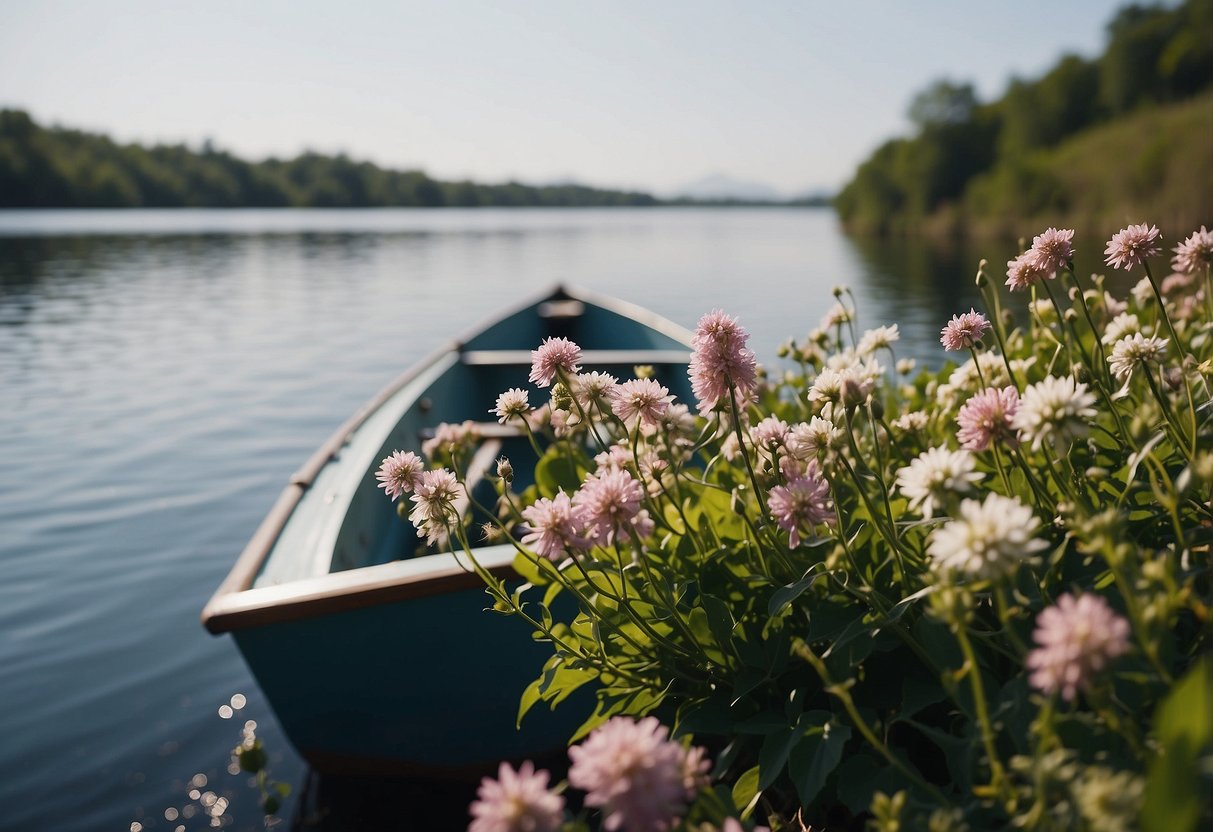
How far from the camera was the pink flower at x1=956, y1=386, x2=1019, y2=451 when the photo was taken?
149 cm

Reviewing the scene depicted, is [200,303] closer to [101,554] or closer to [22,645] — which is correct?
[101,554]

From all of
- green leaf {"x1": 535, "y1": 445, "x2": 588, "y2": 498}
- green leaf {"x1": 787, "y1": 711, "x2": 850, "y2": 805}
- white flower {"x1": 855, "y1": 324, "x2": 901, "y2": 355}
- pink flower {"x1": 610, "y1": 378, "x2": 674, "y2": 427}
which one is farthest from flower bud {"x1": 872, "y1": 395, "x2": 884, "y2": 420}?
green leaf {"x1": 535, "y1": 445, "x2": 588, "y2": 498}

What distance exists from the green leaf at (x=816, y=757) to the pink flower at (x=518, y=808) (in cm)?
75

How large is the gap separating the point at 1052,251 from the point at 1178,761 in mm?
1420

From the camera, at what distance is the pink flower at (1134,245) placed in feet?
6.38

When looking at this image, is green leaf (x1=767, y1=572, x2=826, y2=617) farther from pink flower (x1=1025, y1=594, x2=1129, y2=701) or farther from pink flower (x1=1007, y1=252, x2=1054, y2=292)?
pink flower (x1=1007, y1=252, x2=1054, y2=292)

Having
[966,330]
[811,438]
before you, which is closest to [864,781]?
[811,438]

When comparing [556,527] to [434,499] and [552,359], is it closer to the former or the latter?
[434,499]

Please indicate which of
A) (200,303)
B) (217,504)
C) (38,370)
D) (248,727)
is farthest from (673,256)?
(248,727)

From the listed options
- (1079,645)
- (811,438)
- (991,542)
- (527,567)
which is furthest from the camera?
(527,567)

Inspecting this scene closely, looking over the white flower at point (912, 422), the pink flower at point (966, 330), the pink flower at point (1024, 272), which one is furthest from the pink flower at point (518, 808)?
the white flower at point (912, 422)

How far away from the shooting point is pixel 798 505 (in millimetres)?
1779

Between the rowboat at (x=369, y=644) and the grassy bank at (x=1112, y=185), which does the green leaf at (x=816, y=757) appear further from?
the grassy bank at (x=1112, y=185)

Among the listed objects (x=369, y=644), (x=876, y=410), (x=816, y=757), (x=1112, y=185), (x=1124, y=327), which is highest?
(x=1112, y=185)
